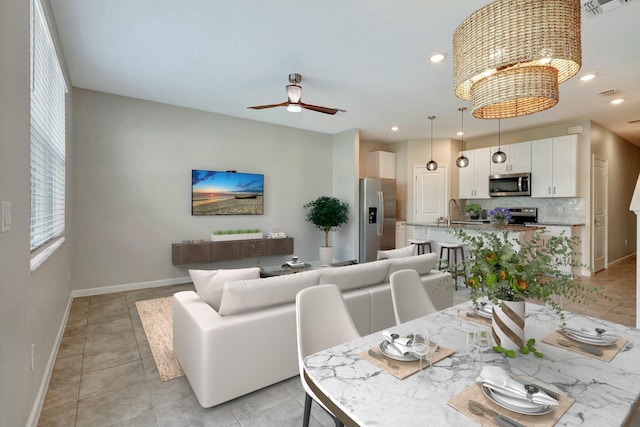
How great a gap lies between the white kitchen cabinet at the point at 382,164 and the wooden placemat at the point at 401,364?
254 inches

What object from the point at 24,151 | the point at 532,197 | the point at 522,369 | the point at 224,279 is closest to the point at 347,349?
the point at 522,369

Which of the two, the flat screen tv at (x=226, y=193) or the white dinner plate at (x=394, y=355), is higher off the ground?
the flat screen tv at (x=226, y=193)

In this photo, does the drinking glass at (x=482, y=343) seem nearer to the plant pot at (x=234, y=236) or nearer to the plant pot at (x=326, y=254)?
the plant pot at (x=234, y=236)

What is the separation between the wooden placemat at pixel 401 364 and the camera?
3.84 ft

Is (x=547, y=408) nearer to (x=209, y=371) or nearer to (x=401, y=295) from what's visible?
(x=401, y=295)

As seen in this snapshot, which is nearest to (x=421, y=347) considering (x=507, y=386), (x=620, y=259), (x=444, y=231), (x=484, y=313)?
(x=507, y=386)

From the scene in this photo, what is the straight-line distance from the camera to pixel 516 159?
651 centimetres

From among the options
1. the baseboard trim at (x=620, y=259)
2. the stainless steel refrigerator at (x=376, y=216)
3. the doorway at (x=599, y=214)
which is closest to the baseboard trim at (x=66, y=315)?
the stainless steel refrigerator at (x=376, y=216)

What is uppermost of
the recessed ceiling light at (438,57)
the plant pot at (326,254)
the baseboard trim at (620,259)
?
the recessed ceiling light at (438,57)

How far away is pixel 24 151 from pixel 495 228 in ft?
17.0

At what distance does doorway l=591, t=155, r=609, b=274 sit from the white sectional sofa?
19.4 ft

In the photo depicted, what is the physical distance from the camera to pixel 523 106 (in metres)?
1.77

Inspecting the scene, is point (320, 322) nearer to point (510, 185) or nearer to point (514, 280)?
point (514, 280)

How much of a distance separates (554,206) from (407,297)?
600 centimetres
